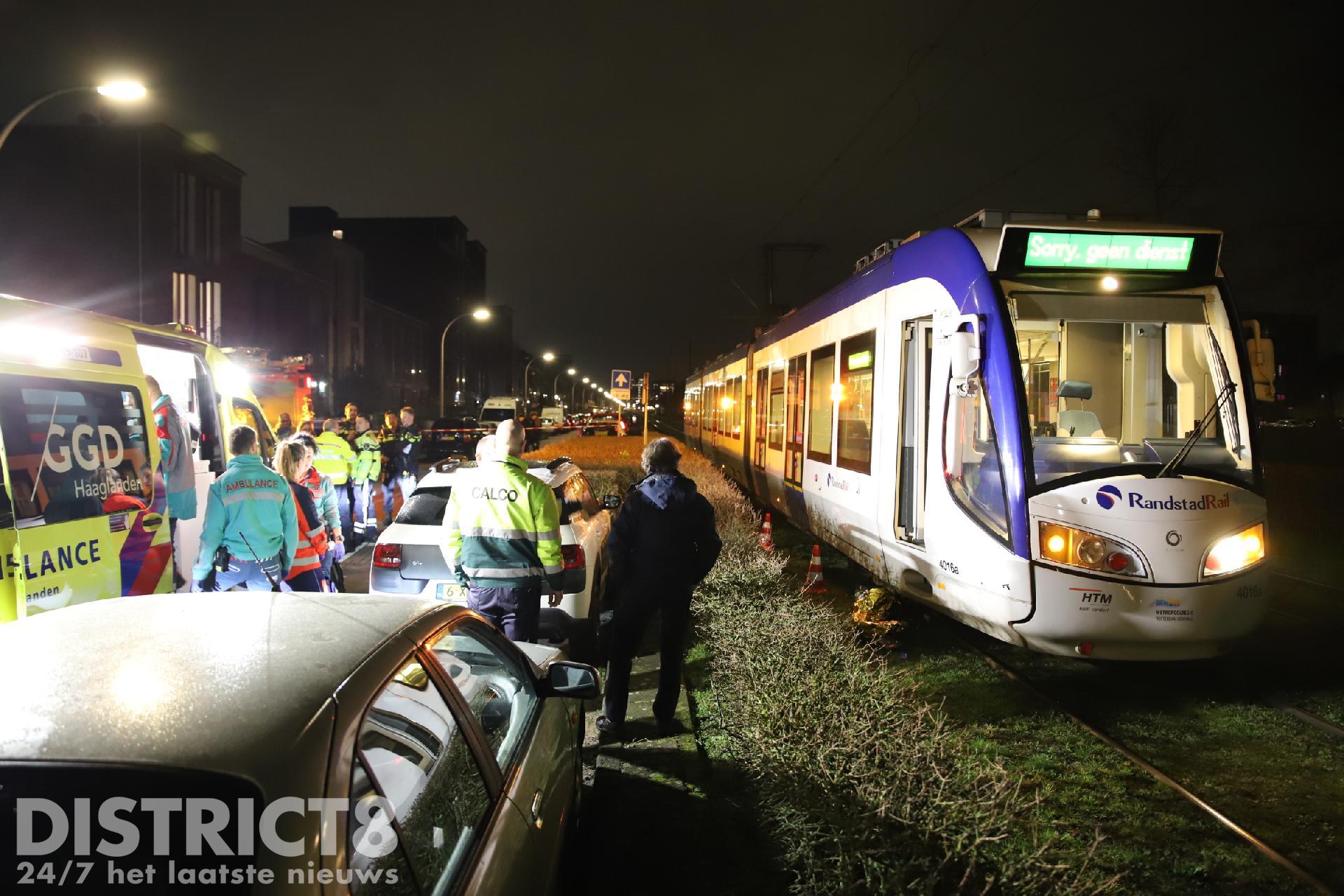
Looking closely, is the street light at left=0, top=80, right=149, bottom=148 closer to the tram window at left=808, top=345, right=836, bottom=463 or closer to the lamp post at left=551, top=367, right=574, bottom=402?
the tram window at left=808, top=345, right=836, bottom=463

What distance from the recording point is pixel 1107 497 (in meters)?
5.90

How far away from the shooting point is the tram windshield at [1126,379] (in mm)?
6246

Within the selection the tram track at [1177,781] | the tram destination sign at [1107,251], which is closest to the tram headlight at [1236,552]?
the tram track at [1177,781]

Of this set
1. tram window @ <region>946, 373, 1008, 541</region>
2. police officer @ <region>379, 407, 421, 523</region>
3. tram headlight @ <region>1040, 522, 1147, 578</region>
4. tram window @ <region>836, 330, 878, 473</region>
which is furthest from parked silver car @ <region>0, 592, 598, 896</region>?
police officer @ <region>379, 407, 421, 523</region>

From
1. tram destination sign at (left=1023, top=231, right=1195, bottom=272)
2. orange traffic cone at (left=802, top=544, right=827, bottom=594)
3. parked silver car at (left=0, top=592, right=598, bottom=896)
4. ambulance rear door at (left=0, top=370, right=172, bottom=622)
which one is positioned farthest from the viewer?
orange traffic cone at (left=802, top=544, right=827, bottom=594)

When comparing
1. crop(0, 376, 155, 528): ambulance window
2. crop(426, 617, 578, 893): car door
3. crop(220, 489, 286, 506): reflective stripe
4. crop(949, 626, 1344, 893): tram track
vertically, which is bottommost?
crop(949, 626, 1344, 893): tram track

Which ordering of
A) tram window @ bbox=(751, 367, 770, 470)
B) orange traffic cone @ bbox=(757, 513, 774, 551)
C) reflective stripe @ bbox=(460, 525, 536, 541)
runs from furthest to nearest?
tram window @ bbox=(751, 367, 770, 470)
orange traffic cone @ bbox=(757, 513, 774, 551)
reflective stripe @ bbox=(460, 525, 536, 541)

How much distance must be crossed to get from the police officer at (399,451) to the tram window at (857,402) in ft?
25.7

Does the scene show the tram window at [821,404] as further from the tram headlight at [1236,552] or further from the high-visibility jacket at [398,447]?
the high-visibility jacket at [398,447]

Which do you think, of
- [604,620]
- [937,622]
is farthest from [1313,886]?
[604,620]

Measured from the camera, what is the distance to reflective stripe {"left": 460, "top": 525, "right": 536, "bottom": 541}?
5312 millimetres

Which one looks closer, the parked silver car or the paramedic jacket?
the parked silver car

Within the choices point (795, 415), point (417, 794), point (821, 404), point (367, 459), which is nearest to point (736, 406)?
point (795, 415)

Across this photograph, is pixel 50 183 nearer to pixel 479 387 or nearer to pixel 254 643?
pixel 254 643
